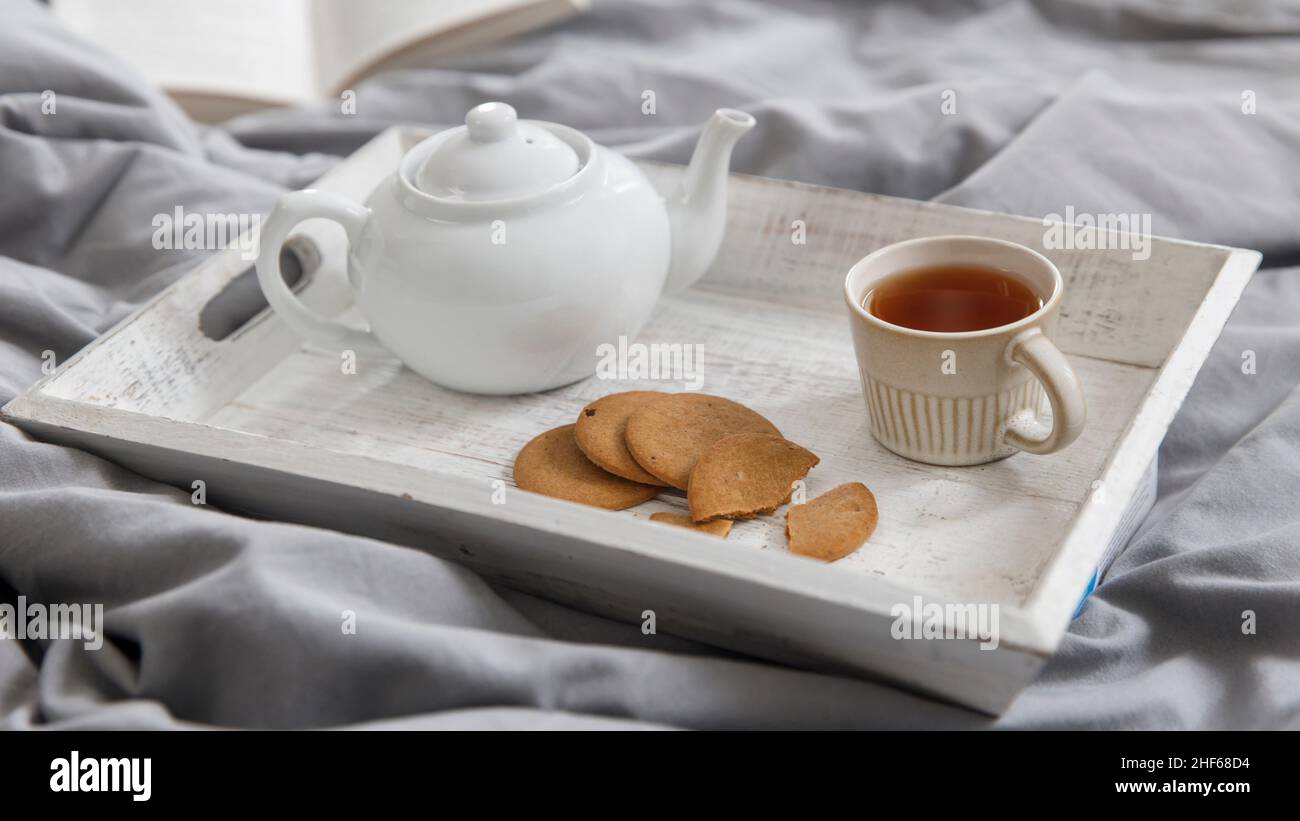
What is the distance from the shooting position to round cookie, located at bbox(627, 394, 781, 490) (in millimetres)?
662

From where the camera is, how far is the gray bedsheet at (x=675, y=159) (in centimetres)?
55

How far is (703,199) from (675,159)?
25cm

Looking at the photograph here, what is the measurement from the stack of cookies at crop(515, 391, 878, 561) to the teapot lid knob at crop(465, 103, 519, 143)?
16cm

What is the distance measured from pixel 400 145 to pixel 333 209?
0.97 ft

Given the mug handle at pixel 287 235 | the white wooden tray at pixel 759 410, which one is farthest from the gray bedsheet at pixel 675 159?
the mug handle at pixel 287 235

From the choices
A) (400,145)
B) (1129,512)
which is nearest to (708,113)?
(400,145)

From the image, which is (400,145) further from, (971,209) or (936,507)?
(936,507)

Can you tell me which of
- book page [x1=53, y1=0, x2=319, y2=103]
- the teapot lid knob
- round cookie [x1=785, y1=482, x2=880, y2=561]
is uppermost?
the teapot lid knob

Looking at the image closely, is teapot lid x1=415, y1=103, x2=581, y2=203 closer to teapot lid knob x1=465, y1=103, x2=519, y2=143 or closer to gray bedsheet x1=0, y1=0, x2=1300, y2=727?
teapot lid knob x1=465, y1=103, x2=519, y2=143

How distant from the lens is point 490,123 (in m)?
0.69

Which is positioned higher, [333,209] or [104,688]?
[333,209]

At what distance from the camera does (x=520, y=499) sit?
58cm

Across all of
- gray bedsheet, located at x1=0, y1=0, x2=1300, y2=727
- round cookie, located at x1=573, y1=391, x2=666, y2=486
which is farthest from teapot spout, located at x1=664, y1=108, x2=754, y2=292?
gray bedsheet, located at x1=0, y1=0, x2=1300, y2=727
